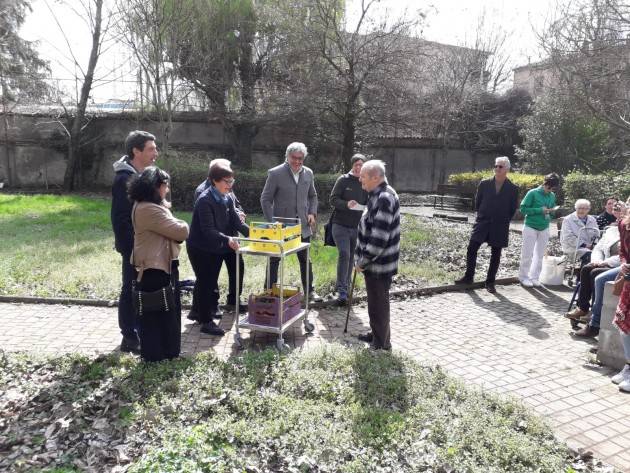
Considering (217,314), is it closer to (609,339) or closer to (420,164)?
(609,339)

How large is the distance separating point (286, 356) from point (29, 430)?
212 centimetres

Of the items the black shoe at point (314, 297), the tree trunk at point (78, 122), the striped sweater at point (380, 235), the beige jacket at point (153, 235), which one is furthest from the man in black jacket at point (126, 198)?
the tree trunk at point (78, 122)

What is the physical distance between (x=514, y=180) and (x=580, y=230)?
10.4 metres

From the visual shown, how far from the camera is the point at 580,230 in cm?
780

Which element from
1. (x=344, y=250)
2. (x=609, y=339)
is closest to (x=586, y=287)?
(x=609, y=339)

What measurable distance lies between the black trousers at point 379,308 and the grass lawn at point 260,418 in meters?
0.46

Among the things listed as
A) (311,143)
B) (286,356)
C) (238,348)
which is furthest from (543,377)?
(311,143)

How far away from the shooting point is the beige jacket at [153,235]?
4.21 meters

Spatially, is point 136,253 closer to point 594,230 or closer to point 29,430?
point 29,430

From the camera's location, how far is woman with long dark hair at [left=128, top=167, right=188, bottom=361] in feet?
13.9

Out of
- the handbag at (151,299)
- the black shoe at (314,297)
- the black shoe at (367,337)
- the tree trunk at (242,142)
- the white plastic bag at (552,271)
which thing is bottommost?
the black shoe at (367,337)

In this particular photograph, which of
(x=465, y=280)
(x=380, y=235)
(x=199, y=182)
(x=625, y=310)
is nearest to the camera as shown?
(x=625, y=310)

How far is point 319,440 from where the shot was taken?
3486 millimetres

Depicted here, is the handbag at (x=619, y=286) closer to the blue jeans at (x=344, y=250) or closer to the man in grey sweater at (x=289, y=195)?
the blue jeans at (x=344, y=250)
